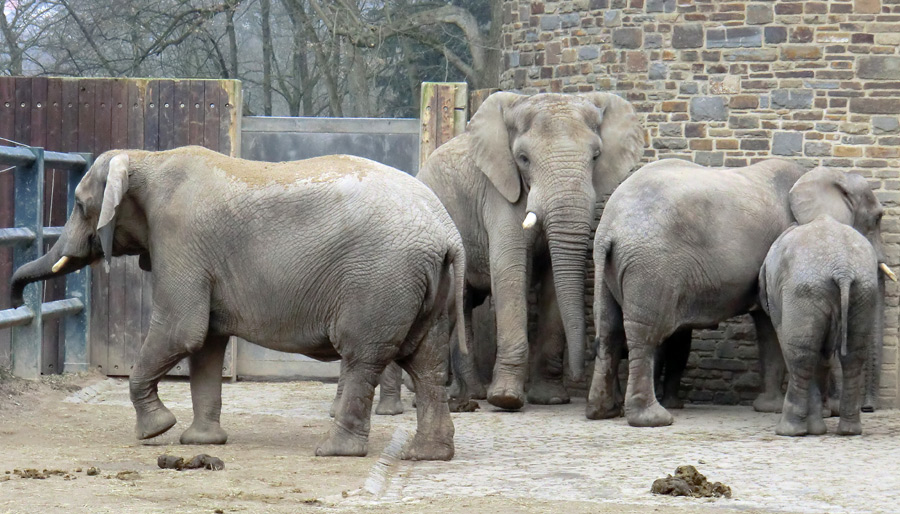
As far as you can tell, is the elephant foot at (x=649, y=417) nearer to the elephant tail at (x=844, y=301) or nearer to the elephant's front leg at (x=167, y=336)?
the elephant tail at (x=844, y=301)

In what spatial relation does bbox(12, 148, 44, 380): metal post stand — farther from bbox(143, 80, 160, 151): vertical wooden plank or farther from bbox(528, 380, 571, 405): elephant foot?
bbox(528, 380, 571, 405): elephant foot

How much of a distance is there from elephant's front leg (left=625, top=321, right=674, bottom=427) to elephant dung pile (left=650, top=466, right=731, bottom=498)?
2.68 m

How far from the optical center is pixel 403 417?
408 inches

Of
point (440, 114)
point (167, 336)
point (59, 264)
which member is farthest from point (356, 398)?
point (440, 114)

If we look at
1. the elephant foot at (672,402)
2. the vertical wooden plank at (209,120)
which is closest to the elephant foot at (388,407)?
the elephant foot at (672,402)

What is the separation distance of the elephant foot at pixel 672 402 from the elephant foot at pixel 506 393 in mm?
1213

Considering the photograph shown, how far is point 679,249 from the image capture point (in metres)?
10.3

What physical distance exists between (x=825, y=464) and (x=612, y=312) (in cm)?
273

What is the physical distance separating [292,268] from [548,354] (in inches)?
139

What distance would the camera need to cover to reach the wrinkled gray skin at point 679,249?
10219mm

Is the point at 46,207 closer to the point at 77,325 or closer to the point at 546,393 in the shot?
the point at 77,325

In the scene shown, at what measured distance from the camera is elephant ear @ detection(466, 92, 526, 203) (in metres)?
11.0

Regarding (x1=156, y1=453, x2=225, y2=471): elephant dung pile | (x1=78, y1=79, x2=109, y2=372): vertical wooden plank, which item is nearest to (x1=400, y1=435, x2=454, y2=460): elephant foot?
(x1=156, y1=453, x2=225, y2=471): elephant dung pile

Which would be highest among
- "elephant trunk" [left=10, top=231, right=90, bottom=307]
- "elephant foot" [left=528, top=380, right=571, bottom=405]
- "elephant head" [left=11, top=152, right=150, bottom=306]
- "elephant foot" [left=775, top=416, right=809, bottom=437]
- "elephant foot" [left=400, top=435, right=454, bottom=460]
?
"elephant head" [left=11, top=152, right=150, bottom=306]
